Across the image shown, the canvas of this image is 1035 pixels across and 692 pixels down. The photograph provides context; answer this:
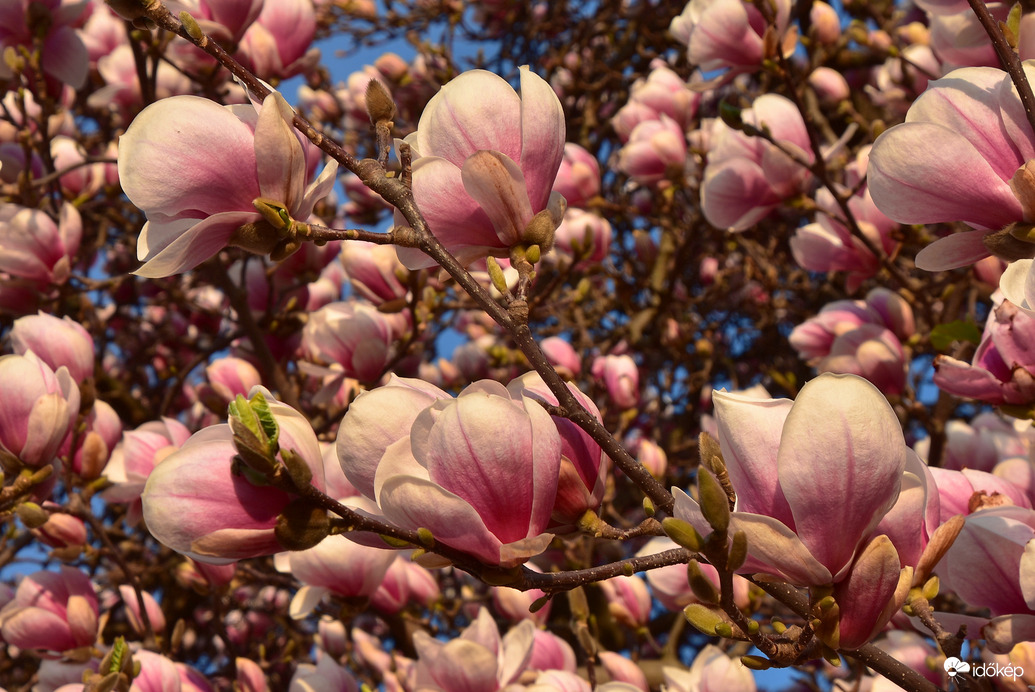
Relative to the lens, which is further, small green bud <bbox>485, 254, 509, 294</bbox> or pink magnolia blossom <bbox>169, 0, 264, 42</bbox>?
pink magnolia blossom <bbox>169, 0, 264, 42</bbox>

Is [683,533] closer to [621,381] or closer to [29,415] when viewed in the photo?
[29,415]

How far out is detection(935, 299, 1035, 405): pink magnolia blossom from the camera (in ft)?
3.93

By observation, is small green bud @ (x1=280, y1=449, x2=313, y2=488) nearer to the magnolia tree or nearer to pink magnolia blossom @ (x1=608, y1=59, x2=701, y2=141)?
the magnolia tree

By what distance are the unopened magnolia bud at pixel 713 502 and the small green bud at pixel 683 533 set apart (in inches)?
1.1

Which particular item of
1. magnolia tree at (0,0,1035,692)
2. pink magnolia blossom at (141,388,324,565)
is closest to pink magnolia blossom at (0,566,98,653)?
magnolia tree at (0,0,1035,692)

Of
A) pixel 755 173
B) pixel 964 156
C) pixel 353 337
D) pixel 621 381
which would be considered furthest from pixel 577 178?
pixel 964 156

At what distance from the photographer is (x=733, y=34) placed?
1936mm

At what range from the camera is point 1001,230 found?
0.96 meters

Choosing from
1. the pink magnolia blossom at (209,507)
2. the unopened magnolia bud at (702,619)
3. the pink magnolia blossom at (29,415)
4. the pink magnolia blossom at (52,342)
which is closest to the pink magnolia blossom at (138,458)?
the pink magnolia blossom at (52,342)

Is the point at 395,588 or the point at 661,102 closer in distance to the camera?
the point at 395,588

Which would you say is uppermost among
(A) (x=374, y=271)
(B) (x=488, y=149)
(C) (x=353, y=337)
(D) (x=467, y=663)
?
(B) (x=488, y=149)

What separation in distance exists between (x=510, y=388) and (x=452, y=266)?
0.16 m

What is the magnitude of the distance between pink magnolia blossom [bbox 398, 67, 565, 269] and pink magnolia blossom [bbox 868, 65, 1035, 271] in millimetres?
395

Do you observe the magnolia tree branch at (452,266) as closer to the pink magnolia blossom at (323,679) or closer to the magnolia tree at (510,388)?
the magnolia tree at (510,388)
